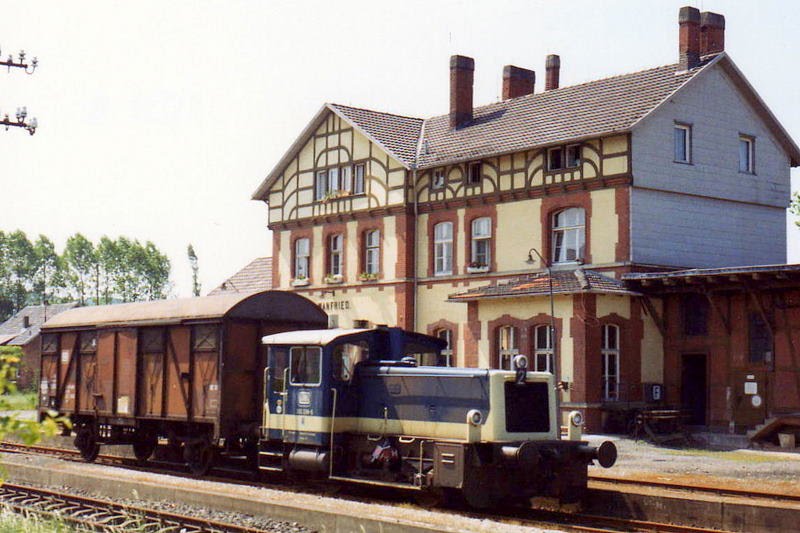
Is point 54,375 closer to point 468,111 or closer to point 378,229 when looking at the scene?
point 378,229

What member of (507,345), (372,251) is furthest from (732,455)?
(372,251)

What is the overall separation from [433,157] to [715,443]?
13.1m

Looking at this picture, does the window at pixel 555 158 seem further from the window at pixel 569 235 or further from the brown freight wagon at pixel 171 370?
the brown freight wagon at pixel 171 370

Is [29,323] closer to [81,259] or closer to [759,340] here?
[81,259]

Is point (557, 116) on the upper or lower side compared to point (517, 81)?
lower

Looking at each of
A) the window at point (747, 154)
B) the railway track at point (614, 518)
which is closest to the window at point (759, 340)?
the window at point (747, 154)

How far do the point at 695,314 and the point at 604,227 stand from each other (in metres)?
3.34

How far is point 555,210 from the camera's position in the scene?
31125 millimetres

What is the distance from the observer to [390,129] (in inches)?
1460

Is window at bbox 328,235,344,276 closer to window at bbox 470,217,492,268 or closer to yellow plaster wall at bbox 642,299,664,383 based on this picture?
window at bbox 470,217,492,268

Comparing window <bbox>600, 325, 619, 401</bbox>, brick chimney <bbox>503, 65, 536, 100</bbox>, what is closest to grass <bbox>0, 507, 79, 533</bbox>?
window <bbox>600, 325, 619, 401</bbox>

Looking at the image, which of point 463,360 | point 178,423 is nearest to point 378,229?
point 463,360

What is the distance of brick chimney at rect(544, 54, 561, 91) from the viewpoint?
3788cm

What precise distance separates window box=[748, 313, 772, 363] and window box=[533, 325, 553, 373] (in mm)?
5196
